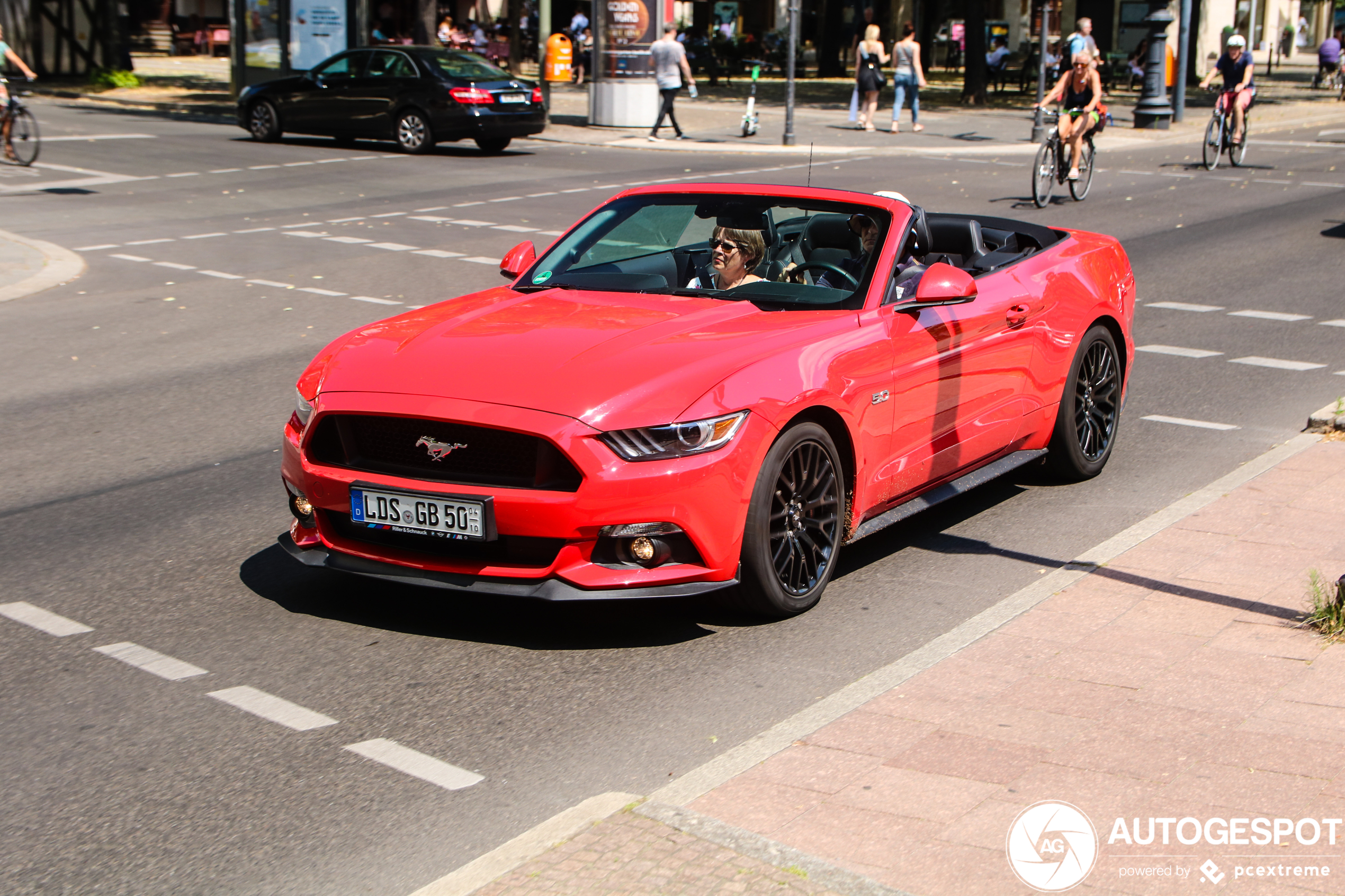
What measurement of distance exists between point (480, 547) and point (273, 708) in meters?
0.83

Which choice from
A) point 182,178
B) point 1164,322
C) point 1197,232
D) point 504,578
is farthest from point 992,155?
point 504,578

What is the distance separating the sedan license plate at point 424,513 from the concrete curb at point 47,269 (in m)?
8.99

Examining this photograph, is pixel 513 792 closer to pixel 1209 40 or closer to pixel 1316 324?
pixel 1316 324

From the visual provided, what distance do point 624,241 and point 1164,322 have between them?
6.55m

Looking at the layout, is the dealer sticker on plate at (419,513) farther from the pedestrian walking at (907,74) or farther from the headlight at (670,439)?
the pedestrian walking at (907,74)

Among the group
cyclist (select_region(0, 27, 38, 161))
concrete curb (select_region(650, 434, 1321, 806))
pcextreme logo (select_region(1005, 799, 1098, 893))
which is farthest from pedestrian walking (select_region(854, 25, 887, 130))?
pcextreme logo (select_region(1005, 799, 1098, 893))

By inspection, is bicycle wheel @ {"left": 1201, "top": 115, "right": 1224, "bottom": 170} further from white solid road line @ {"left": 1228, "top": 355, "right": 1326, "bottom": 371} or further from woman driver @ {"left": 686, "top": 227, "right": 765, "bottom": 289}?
woman driver @ {"left": 686, "top": 227, "right": 765, "bottom": 289}

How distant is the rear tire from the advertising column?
4.41 meters

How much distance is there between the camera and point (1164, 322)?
38.4 feet

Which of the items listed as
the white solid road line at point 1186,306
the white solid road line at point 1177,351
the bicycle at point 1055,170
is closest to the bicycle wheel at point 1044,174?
the bicycle at point 1055,170

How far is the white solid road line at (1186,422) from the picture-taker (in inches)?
332

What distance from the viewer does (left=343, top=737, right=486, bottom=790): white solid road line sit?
4062 millimetres

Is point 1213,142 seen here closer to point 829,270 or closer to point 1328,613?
point 829,270

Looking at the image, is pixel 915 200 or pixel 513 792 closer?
pixel 513 792
